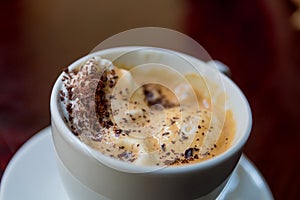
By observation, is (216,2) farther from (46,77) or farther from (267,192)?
(267,192)

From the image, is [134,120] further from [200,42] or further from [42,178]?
[200,42]

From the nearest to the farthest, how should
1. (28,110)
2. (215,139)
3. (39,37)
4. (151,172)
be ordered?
(151,172), (215,139), (28,110), (39,37)

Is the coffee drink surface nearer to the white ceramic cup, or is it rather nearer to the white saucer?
the white ceramic cup

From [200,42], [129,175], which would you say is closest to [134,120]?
[129,175]

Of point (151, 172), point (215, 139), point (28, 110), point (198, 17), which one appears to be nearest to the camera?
point (151, 172)

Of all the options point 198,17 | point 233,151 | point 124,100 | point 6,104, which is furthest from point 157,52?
point 198,17

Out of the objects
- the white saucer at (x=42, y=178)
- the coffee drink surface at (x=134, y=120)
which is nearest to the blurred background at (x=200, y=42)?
the white saucer at (x=42, y=178)
